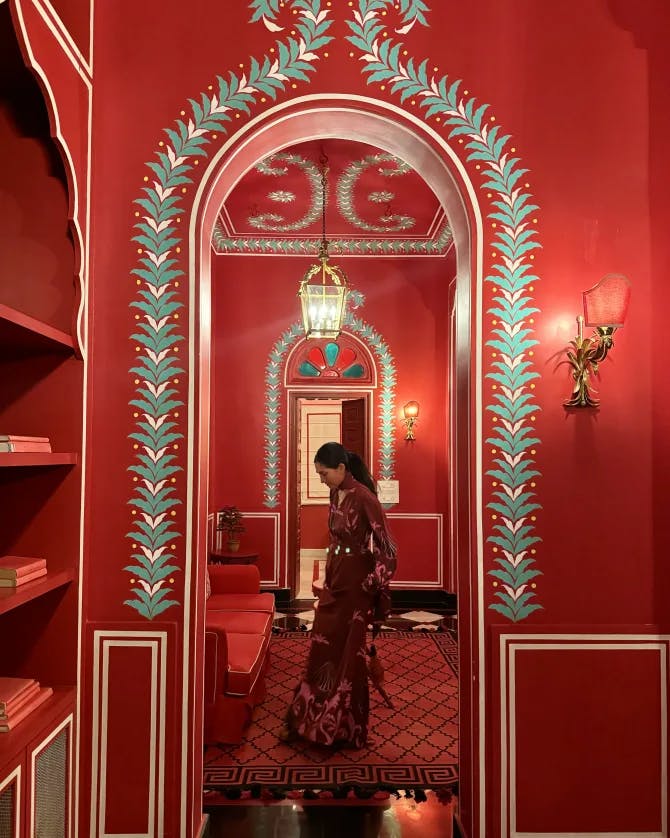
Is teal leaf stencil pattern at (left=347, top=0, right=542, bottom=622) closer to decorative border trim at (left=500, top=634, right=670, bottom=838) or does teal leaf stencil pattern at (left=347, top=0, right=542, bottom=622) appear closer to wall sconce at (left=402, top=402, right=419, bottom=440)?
decorative border trim at (left=500, top=634, right=670, bottom=838)

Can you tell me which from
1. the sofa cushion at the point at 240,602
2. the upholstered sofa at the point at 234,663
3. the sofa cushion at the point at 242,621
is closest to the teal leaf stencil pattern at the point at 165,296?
the upholstered sofa at the point at 234,663

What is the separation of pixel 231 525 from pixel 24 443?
179 inches

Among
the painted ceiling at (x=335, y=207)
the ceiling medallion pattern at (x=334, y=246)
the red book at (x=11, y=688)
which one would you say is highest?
the painted ceiling at (x=335, y=207)

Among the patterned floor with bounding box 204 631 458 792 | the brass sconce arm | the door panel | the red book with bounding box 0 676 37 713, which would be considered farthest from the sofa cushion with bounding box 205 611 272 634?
the door panel

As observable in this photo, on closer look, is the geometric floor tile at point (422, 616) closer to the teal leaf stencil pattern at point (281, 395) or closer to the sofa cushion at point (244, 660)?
the teal leaf stencil pattern at point (281, 395)

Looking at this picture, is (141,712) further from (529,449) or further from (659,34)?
(659,34)

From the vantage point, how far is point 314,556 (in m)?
10.9

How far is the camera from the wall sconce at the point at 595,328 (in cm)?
233

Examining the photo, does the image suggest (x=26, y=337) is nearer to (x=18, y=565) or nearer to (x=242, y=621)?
(x=18, y=565)

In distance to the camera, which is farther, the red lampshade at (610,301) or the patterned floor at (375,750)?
the patterned floor at (375,750)

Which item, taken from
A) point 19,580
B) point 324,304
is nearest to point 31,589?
point 19,580

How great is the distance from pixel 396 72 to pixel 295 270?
14.6 feet

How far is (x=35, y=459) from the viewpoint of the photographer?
6.60 ft

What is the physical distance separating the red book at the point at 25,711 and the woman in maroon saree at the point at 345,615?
1622mm
